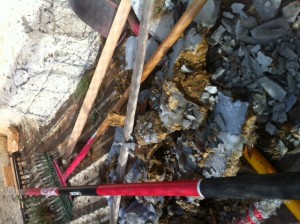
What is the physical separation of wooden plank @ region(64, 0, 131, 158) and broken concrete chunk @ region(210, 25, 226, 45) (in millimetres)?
696

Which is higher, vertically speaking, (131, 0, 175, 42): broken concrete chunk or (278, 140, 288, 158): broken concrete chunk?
(131, 0, 175, 42): broken concrete chunk

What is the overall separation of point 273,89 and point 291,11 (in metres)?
0.46

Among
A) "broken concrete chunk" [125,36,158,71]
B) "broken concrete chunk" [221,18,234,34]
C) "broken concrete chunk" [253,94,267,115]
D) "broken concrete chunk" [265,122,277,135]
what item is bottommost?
"broken concrete chunk" [265,122,277,135]

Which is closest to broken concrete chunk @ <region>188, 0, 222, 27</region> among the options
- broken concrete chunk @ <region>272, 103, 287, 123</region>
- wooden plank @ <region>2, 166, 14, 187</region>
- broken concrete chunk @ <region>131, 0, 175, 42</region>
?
broken concrete chunk @ <region>131, 0, 175, 42</region>

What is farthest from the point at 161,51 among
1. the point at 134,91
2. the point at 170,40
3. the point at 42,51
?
the point at 42,51

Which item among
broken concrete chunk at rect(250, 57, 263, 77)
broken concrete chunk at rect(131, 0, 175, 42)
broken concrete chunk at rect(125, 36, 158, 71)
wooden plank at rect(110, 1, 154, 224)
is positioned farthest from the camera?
broken concrete chunk at rect(125, 36, 158, 71)

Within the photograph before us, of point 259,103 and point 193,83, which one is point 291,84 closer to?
point 259,103

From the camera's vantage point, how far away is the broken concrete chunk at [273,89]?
217cm

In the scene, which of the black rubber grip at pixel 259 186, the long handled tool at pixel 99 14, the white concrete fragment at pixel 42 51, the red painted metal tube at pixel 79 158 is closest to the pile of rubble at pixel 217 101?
the long handled tool at pixel 99 14

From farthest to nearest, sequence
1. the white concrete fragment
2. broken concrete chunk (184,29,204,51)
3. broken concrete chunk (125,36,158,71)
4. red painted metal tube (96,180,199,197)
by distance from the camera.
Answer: the white concrete fragment
broken concrete chunk (125,36,158,71)
broken concrete chunk (184,29,204,51)
red painted metal tube (96,180,199,197)

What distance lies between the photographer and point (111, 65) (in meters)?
3.22

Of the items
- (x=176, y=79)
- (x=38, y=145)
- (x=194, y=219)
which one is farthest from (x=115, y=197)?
(x=38, y=145)

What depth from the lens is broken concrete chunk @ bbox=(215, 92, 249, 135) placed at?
7.12ft

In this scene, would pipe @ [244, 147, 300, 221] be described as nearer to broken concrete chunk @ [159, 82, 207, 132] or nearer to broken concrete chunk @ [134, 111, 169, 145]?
broken concrete chunk @ [159, 82, 207, 132]
